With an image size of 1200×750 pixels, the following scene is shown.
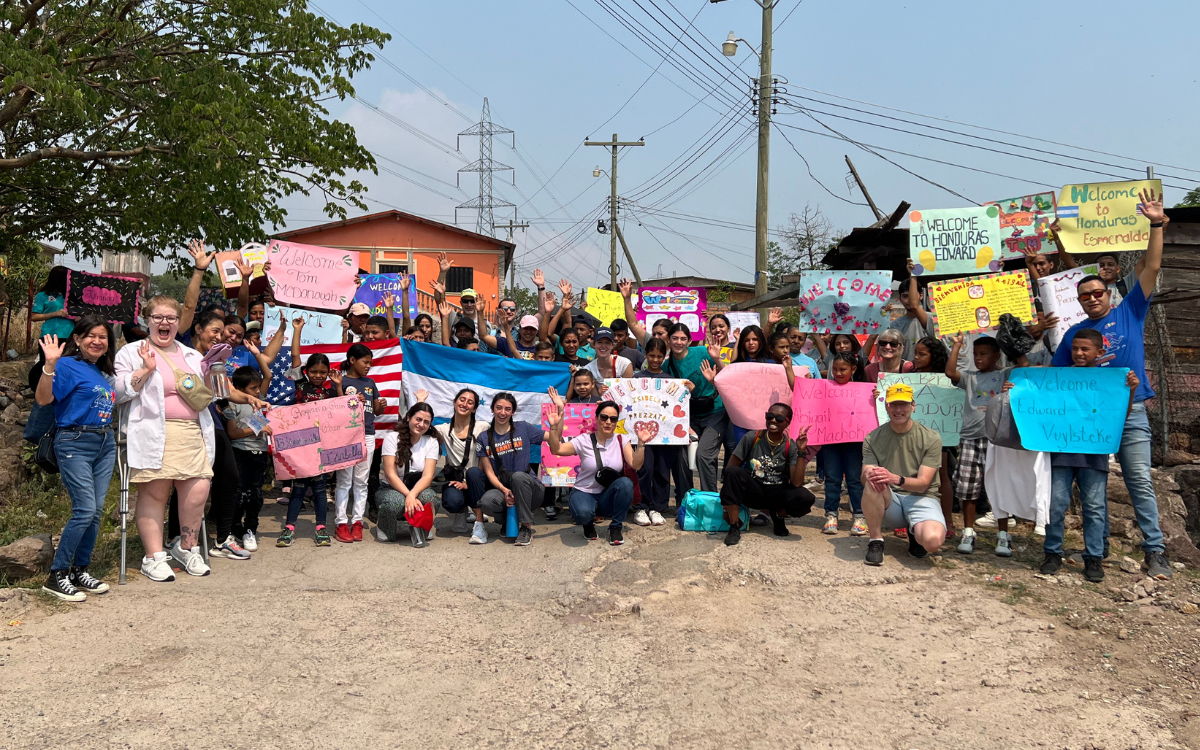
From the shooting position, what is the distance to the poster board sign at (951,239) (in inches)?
305

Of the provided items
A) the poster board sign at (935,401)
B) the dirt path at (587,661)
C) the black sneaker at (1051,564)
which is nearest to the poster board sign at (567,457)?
the dirt path at (587,661)

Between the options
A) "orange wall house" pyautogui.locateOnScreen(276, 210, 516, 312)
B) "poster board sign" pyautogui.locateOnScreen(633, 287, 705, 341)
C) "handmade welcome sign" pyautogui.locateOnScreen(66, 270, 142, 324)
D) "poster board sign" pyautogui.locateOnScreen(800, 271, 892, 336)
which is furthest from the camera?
"orange wall house" pyautogui.locateOnScreen(276, 210, 516, 312)

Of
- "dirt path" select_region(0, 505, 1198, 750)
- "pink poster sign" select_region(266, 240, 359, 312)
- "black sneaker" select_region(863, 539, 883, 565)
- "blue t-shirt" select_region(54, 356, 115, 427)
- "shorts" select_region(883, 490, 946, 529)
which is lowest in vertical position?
"dirt path" select_region(0, 505, 1198, 750)

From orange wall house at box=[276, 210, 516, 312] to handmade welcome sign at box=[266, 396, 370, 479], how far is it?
27.2 metres

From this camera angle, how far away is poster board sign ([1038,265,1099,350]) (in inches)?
262

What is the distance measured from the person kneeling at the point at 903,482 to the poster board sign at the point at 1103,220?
7.44 feet

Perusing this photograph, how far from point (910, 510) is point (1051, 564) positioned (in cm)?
101

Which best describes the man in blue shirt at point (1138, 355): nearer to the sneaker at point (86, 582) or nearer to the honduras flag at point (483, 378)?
the honduras flag at point (483, 378)

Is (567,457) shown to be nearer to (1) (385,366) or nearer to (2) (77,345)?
(1) (385,366)

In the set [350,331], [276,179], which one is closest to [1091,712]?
[350,331]

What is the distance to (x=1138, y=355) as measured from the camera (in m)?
Result: 5.88

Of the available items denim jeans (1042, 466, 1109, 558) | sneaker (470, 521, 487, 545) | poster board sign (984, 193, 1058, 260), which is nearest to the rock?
sneaker (470, 521, 487, 545)

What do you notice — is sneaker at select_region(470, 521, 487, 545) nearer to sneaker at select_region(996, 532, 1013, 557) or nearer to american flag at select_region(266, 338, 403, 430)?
american flag at select_region(266, 338, 403, 430)

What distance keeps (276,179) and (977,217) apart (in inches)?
378
